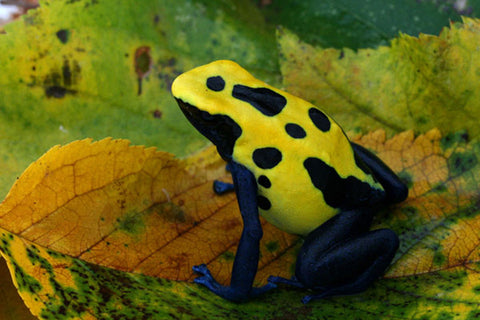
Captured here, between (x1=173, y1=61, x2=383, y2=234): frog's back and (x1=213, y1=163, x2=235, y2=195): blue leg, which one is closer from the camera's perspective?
(x1=173, y1=61, x2=383, y2=234): frog's back

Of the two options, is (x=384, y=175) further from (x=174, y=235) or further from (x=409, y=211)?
(x=174, y=235)

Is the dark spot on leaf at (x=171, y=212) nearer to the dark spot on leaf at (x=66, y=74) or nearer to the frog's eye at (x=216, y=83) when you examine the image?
the frog's eye at (x=216, y=83)

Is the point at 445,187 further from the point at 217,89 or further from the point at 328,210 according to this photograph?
the point at 217,89

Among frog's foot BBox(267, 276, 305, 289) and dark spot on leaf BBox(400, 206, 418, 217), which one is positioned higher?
dark spot on leaf BBox(400, 206, 418, 217)

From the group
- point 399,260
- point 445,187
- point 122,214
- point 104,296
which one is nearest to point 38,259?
point 104,296

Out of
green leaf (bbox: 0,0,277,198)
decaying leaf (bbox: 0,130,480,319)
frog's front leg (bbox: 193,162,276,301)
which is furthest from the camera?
green leaf (bbox: 0,0,277,198)

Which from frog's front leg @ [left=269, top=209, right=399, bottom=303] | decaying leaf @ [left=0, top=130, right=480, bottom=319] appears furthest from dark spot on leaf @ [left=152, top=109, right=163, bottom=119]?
frog's front leg @ [left=269, top=209, right=399, bottom=303]

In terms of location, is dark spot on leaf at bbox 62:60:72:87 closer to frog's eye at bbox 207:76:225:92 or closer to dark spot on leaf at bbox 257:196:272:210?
frog's eye at bbox 207:76:225:92
